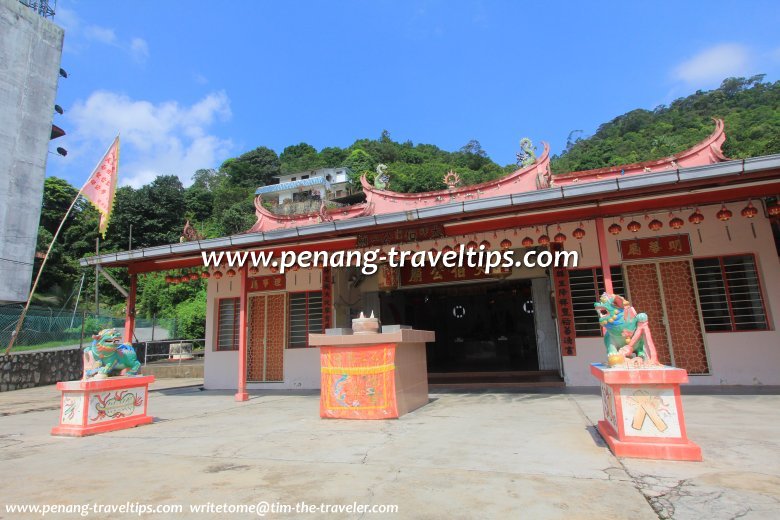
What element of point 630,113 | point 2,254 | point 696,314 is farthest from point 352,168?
point 696,314

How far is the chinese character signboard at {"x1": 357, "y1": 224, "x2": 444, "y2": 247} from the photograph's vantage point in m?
7.16

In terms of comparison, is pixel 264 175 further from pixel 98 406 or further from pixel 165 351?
pixel 98 406

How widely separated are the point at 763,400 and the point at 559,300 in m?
3.30

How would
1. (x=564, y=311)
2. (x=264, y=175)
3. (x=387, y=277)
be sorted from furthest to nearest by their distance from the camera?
(x=264, y=175), (x=387, y=277), (x=564, y=311)

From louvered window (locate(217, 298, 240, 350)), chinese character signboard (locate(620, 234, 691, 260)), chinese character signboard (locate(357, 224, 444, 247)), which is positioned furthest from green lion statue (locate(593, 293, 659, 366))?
louvered window (locate(217, 298, 240, 350))

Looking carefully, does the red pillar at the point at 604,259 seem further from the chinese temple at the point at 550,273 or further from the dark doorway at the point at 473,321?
the dark doorway at the point at 473,321

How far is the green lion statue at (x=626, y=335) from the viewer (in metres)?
3.69

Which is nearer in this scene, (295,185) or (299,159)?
(295,185)

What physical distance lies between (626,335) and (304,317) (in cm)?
749

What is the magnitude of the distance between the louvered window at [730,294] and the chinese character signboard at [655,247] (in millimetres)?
361

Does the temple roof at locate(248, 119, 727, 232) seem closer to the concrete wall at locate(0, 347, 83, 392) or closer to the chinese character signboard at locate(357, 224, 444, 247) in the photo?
the chinese character signboard at locate(357, 224, 444, 247)

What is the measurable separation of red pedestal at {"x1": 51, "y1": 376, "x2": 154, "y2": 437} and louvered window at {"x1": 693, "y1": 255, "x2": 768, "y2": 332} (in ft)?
30.3

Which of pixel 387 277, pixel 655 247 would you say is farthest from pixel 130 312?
pixel 655 247

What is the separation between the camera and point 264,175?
63.2m
